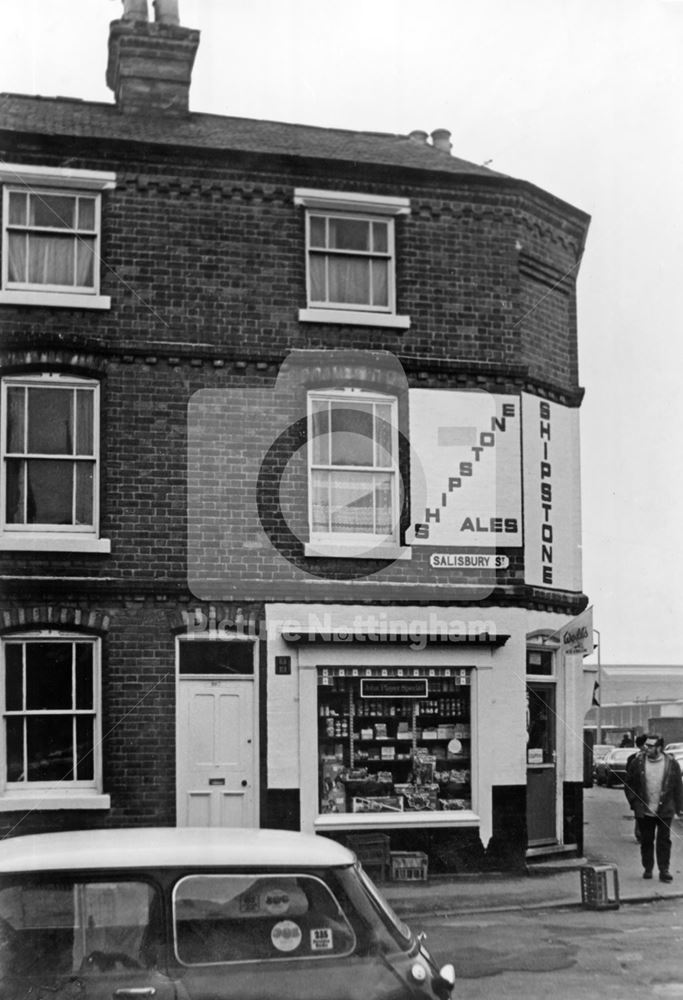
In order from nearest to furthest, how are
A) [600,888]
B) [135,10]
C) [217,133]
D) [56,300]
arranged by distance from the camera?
1. [600,888]
2. [56,300]
3. [217,133]
4. [135,10]

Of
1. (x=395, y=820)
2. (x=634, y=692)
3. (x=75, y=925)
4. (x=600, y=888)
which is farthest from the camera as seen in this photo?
(x=634, y=692)

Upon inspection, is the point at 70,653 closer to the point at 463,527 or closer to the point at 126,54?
the point at 463,527

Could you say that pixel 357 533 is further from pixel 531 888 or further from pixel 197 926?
pixel 197 926

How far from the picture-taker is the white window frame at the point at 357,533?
15305mm

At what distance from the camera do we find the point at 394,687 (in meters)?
15.5

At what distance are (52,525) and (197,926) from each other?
979 centimetres

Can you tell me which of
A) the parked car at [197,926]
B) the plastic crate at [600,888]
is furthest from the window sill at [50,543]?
the parked car at [197,926]

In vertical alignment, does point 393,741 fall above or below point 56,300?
below

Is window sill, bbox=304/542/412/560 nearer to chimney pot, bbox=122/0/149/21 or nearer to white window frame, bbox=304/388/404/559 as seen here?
white window frame, bbox=304/388/404/559

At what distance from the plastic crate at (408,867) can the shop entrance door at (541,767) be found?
2296 mm

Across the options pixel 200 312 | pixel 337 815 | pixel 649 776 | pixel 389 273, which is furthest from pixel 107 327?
pixel 649 776

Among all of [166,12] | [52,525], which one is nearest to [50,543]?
[52,525]

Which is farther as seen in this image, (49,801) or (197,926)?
(49,801)

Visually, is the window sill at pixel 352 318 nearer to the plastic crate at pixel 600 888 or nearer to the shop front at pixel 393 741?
the shop front at pixel 393 741
